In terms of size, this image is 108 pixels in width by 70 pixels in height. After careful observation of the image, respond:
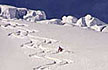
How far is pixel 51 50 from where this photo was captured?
19.3 meters

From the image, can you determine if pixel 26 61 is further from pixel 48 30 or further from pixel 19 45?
pixel 48 30

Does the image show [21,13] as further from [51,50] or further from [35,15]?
[51,50]

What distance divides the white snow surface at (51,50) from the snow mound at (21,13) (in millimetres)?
41180

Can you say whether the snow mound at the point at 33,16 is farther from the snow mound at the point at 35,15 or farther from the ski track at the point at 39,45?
the ski track at the point at 39,45

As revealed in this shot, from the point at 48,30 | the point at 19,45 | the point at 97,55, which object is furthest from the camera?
the point at 48,30

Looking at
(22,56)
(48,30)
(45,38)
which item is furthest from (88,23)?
(22,56)

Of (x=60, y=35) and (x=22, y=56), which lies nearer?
(x=22, y=56)

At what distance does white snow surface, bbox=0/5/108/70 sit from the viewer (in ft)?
52.6

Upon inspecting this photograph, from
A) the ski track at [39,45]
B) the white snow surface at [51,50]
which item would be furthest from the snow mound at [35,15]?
the white snow surface at [51,50]

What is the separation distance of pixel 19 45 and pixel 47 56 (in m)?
3.90

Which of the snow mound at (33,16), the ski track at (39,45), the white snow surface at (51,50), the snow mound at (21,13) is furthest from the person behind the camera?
the snow mound at (21,13)

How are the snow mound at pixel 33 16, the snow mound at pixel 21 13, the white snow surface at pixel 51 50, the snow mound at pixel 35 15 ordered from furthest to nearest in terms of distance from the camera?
the snow mound at pixel 35 15 < the snow mound at pixel 21 13 < the snow mound at pixel 33 16 < the white snow surface at pixel 51 50

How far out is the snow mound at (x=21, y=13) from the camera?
68.5 meters

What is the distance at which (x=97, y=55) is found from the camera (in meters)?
17.5
